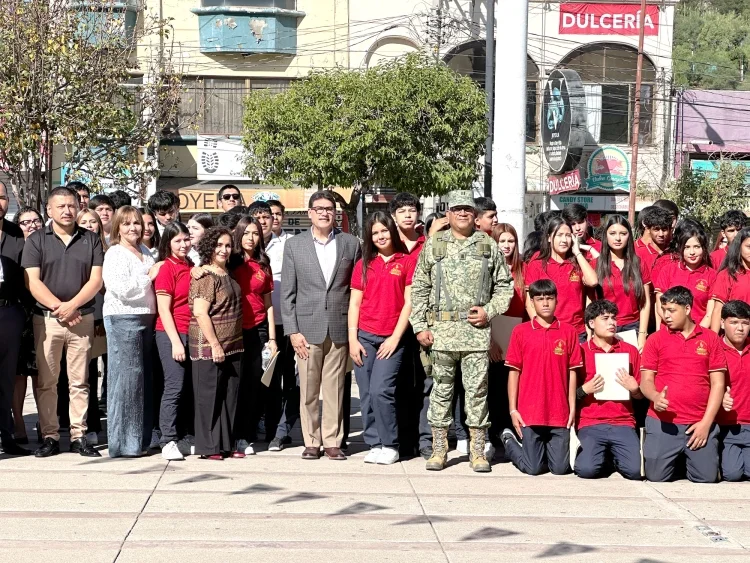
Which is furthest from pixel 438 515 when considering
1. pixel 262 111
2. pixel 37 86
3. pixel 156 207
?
pixel 262 111

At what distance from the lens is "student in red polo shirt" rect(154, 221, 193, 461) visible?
27.0 ft

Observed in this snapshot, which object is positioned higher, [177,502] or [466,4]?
[466,4]

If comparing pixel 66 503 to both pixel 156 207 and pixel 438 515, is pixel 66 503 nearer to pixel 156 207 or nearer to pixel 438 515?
pixel 438 515

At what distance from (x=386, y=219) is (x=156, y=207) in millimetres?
2288

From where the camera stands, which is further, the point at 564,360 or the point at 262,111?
the point at 262,111

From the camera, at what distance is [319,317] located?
8.35m

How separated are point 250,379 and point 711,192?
25488 mm

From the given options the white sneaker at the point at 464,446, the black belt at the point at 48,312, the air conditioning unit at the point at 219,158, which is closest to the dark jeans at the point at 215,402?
the black belt at the point at 48,312

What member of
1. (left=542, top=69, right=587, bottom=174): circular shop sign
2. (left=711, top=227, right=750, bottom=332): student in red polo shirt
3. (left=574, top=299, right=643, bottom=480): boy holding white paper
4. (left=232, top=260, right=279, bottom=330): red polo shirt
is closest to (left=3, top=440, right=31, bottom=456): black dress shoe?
(left=232, top=260, right=279, bottom=330): red polo shirt

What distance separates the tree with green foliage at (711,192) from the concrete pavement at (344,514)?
25.1m

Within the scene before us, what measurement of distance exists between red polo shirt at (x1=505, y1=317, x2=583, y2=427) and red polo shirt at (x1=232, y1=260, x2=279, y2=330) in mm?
2019

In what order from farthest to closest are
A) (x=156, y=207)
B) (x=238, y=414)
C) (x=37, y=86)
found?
(x=37, y=86) < (x=156, y=207) < (x=238, y=414)

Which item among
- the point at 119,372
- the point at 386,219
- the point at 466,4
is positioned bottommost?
the point at 119,372

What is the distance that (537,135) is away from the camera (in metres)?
33.4
